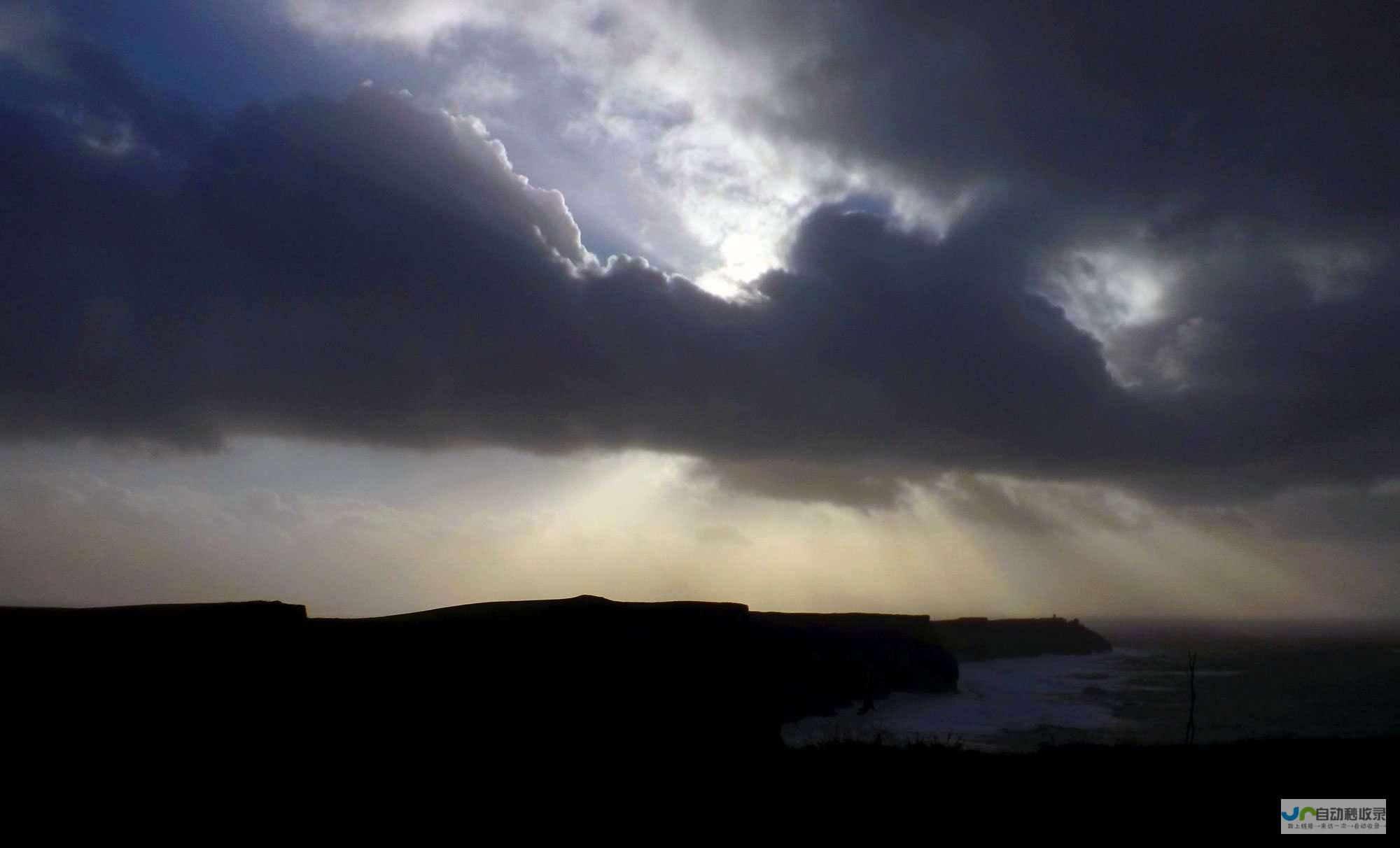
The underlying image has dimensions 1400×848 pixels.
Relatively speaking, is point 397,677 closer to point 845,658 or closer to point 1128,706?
point 845,658

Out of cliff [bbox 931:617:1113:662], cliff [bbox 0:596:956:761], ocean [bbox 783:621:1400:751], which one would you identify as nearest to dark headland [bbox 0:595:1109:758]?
cliff [bbox 0:596:956:761]

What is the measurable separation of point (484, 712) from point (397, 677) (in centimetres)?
164

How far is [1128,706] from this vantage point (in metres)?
58.0

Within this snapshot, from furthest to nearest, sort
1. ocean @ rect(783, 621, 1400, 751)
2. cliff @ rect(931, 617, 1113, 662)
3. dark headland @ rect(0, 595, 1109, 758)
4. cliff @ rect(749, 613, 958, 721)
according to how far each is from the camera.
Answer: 1. cliff @ rect(931, 617, 1113, 662)
2. cliff @ rect(749, 613, 958, 721)
3. ocean @ rect(783, 621, 1400, 751)
4. dark headland @ rect(0, 595, 1109, 758)

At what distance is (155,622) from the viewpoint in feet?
38.8

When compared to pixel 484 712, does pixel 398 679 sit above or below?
above

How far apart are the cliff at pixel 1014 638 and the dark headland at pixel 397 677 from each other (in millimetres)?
85614

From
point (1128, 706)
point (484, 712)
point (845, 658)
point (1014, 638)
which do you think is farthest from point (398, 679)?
point (1014, 638)

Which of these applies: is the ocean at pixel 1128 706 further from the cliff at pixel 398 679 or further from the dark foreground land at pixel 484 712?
the cliff at pixel 398 679

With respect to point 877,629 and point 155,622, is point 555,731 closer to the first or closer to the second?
point 155,622

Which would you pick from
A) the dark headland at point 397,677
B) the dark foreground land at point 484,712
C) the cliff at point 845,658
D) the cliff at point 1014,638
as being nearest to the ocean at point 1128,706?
the cliff at point 845,658

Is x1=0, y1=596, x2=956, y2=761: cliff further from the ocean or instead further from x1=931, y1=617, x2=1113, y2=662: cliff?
x1=931, y1=617, x2=1113, y2=662: cliff

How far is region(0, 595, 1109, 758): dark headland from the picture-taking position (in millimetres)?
10977

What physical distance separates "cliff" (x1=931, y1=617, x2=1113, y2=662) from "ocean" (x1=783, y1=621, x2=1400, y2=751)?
2822mm
